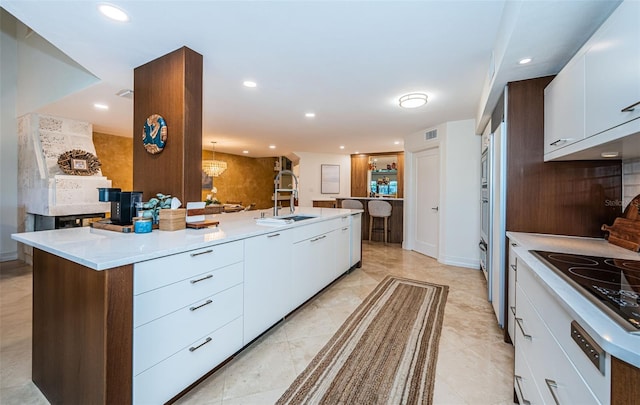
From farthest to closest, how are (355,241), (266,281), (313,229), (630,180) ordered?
(355,241) < (313,229) < (266,281) < (630,180)

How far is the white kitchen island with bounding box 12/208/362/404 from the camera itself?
43.9 inches

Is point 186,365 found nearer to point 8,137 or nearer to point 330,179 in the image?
point 8,137

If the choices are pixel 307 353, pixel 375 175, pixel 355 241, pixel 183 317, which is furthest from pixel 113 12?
pixel 375 175

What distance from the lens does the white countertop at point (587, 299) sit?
1.86 ft

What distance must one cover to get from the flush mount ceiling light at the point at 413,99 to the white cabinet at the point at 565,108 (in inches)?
49.6

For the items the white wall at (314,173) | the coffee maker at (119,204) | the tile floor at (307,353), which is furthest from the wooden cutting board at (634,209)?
the white wall at (314,173)

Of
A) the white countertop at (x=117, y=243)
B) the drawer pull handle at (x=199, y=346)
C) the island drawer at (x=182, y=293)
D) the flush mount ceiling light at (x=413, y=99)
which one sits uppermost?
the flush mount ceiling light at (x=413, y=99)

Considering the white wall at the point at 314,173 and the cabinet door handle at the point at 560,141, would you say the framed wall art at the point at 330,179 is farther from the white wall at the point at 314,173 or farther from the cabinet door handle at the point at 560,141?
the cabinet door handle at the point at 560,141

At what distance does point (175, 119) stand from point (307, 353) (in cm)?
207

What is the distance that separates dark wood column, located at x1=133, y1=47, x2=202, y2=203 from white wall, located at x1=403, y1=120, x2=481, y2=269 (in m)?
3.72

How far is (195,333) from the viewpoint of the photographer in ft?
4.73

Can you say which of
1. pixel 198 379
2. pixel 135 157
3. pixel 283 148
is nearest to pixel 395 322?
pixel 198 379

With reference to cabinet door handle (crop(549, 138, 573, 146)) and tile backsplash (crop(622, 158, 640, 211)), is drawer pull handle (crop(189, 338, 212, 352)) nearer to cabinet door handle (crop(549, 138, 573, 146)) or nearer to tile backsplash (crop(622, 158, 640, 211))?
cabinet door handle (crop(549, 138, 573, 146))

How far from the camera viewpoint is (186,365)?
4.63ft
